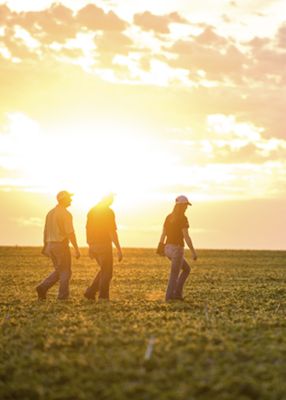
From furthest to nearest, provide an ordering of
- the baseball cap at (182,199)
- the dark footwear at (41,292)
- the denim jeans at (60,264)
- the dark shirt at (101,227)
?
the dark footwear at (41,292) < the denim jeans at (60,264) < the dark shirt at (101,227) < the baseball cap at (182,199)

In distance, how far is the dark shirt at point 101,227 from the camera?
17.9 meters

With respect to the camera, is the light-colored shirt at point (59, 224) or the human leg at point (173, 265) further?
the light-colored shirt at point (59, 224)

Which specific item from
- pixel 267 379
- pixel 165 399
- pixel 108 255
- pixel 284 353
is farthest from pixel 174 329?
pixel 108 255

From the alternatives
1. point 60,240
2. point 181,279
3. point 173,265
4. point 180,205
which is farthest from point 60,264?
point 180,205

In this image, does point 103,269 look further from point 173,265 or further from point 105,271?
point 173,265

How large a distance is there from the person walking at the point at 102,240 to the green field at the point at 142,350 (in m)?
0.55

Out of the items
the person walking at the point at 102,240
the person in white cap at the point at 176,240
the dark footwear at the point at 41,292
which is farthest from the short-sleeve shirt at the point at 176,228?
the dark footwear at the point at 41,292

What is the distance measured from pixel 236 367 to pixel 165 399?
1557 mm

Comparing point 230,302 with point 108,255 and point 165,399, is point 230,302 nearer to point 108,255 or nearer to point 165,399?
point 108,255

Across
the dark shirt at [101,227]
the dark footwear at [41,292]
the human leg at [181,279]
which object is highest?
the dark shirt at [101,227]

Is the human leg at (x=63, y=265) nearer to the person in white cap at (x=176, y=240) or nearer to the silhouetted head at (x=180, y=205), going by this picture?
the person in white cap at (x=176, y=240)

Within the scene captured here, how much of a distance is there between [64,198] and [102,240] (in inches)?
56.0

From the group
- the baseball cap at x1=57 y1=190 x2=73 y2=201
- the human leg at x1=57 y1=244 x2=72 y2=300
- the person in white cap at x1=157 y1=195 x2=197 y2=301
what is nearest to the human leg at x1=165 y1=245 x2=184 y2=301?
the person in white cap at x1=157 y1=195 x2=197 y2=301

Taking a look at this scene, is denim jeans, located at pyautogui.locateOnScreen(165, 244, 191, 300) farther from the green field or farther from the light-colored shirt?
the light-colored shirt
